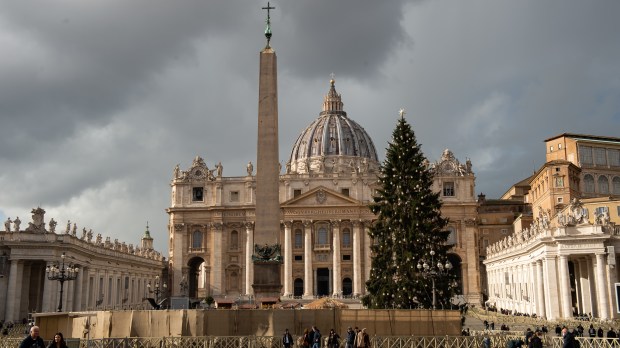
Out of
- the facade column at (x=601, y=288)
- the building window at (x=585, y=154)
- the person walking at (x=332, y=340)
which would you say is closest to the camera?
the person walking at (x=332, y=340)

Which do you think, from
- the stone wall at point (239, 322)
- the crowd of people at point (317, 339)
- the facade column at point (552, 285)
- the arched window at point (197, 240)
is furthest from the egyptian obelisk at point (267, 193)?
the arched window at point (197, 240)

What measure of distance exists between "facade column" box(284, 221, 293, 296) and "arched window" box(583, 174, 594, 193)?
114 ft

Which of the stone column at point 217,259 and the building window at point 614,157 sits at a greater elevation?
the building window at point 614,157

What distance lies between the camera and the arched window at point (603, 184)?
6981cm

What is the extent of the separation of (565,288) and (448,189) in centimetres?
4317

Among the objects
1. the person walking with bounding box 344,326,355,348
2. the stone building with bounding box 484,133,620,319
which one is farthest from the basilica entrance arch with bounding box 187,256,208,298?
the person walking with bounding box 344,326,355,348

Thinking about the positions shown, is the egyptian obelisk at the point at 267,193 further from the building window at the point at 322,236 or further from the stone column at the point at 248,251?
the stone column at the point at 248,251

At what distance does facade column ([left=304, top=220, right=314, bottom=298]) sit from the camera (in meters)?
83.4

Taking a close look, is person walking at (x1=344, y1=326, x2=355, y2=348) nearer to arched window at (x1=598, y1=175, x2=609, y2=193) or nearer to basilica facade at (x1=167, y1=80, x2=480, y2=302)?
arched window at (x1=598, y1=175, x2=609, y2=193)

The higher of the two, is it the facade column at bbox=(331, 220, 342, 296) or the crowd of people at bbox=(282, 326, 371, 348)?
the facade column at bbox=(331, 220, 342, 296)

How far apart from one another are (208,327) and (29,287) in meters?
34.4

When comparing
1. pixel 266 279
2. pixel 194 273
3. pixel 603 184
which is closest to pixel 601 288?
pixel 266 279

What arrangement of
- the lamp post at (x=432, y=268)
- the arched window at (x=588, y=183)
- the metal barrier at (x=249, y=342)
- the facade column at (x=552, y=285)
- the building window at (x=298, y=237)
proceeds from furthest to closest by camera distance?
the building window at (x=298, y=237) → the arched window at (x=588, y=183) → the facade column at (x=552, y=285) → the lamp post at (x=432, y=268) → the metal barrier at (x=249, y=342)

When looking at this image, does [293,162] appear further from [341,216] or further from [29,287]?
[29,287]
